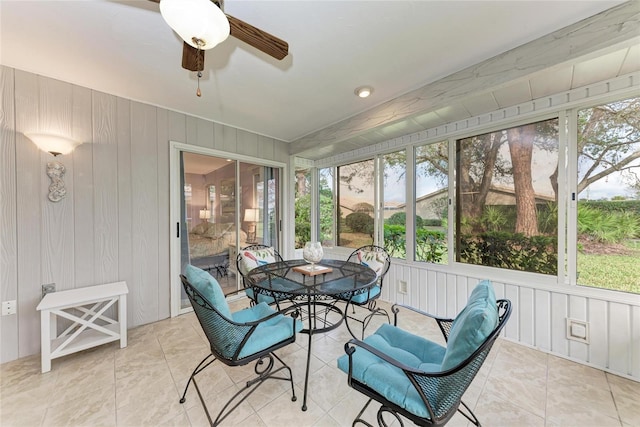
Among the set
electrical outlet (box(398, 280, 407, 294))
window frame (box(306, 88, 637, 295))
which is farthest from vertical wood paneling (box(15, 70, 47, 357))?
window frame (box(306, 88, 637, 295))

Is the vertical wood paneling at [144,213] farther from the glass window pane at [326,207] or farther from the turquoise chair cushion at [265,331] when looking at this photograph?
the glass window pane at [326,207]

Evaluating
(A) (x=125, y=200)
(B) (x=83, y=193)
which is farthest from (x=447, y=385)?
(B) (x=83, y=193)

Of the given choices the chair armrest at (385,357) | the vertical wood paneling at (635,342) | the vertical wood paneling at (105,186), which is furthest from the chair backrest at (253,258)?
the vertical wood paneling at (635,342)

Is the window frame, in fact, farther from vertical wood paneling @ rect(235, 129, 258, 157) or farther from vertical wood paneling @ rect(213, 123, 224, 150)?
vertical wood paneling @ rect(213, 123, 224, 150)

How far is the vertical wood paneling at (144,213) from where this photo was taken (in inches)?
107

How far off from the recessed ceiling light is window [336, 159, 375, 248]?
4.65ft

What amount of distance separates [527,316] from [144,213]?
166 inches

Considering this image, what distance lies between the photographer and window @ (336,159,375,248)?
388cm

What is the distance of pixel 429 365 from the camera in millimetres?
1337

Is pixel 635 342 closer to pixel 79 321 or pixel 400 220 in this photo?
pixel 400 220

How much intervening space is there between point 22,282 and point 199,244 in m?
1.54

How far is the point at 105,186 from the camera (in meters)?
2.56

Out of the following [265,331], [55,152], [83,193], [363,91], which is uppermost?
[363,91]

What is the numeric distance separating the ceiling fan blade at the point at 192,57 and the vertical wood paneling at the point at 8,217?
1.97 metres
